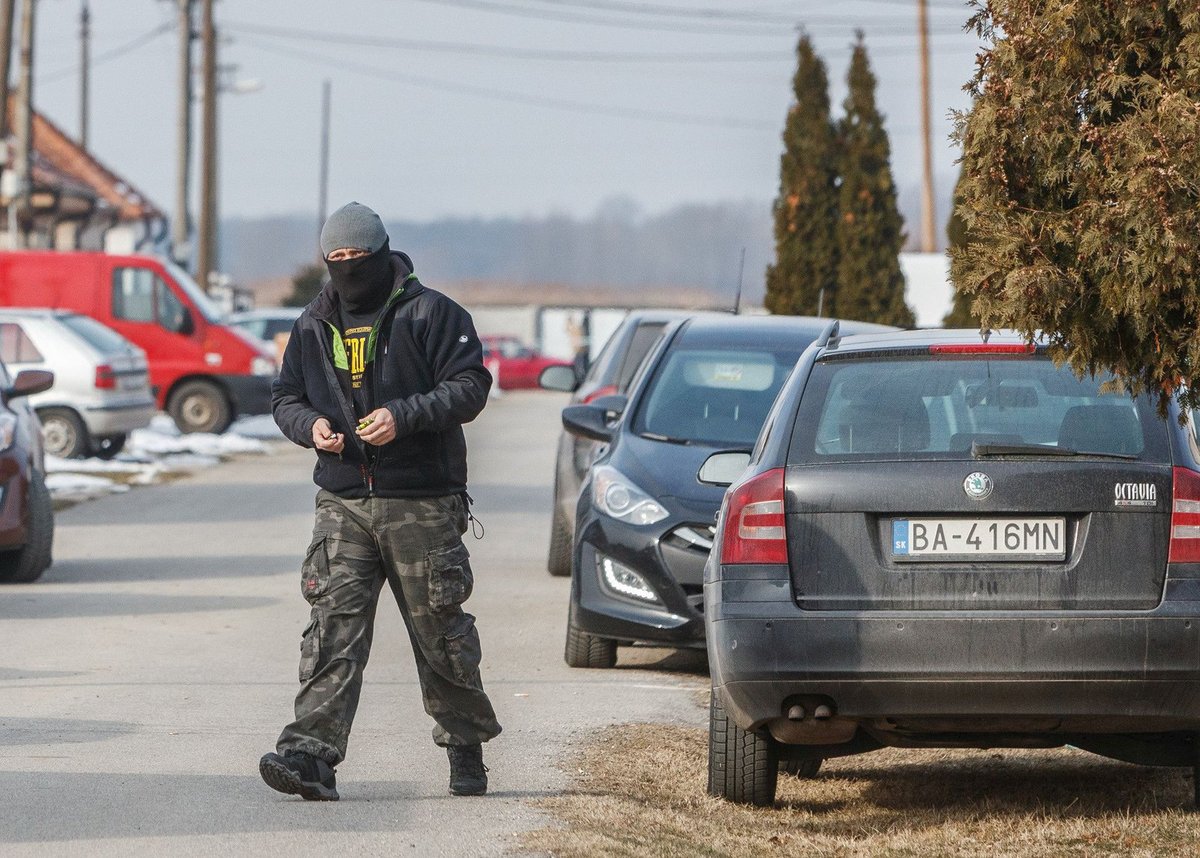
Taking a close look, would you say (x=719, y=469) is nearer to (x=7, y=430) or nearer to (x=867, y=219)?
(x=7, y=430)

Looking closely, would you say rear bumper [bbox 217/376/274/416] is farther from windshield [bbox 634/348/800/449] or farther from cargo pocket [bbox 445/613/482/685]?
cargo pocket [bbox 445/613/482/685]

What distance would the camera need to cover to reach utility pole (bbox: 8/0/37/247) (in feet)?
95.4

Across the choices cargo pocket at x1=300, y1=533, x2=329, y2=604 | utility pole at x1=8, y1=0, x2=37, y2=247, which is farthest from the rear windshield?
utility pole at x1=8, y1=0, x2=37, y2=247

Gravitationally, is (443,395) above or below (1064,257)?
below

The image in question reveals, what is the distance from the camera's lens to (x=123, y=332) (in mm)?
26422

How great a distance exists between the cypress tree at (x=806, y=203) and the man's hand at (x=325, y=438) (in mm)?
17641

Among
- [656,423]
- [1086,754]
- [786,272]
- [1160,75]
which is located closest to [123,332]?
[786,272]

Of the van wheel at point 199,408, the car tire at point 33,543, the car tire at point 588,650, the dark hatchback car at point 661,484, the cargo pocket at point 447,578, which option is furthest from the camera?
the van wheel at point 199,408

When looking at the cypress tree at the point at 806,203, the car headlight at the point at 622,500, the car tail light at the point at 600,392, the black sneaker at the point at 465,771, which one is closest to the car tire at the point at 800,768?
the black sneaker at the point at 465,771

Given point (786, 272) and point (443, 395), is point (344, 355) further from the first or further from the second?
point (786, 272)

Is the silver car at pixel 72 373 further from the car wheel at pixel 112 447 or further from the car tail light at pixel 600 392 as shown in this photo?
the car tail light at pixel 600 392

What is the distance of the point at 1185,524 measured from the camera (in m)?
5.75

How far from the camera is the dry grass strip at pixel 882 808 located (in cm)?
580

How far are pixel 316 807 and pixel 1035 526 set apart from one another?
2.25m
